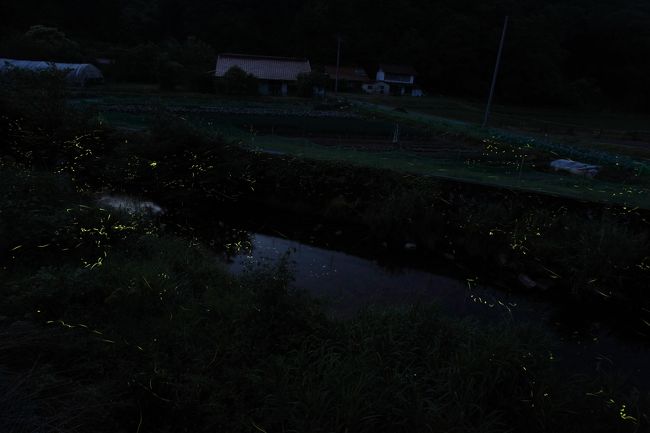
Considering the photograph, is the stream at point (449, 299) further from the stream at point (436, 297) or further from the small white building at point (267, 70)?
the small white building at point (267, 70)

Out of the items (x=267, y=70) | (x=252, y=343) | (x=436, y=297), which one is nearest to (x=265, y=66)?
(x=267, y=70)

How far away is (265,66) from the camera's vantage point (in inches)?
1738

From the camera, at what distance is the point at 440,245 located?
446 inches

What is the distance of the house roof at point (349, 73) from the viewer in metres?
50.1

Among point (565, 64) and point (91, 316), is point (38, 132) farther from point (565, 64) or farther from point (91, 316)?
point (565, 64)

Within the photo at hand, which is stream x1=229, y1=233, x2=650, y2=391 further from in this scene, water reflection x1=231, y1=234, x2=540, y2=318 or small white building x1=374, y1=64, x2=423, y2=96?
small white building x1=374, y1=64, x2=423, y2=96

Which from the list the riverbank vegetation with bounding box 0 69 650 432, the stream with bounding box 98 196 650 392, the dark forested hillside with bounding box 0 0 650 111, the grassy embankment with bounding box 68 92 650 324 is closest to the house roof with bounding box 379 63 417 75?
the dark forested hillside with bounding box 0 0 650 111

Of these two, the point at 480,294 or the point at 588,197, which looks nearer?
the point at 480,294

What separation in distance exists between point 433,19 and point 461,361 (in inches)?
2320

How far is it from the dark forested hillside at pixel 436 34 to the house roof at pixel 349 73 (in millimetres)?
2964

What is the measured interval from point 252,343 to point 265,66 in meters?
43.2

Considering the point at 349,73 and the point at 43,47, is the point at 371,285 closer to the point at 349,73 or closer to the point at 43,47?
the point at 43,47

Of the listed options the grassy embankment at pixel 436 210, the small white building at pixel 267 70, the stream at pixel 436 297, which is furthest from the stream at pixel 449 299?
the small white building at pixel 267 70

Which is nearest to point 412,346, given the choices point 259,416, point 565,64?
point 259,416
